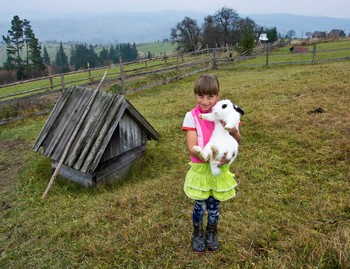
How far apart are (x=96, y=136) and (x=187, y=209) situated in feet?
7.66

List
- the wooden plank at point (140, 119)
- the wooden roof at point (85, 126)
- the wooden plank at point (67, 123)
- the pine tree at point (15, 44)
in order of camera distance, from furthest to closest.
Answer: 1. the pine tree at point (15, 44)
2. the wooden plank at point (67, 123)
3. the wooden plank at point (140, 119)
4. the wooden roof at point (85, 126)

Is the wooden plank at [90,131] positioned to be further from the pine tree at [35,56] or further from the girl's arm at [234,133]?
the pine tree at [35,56]

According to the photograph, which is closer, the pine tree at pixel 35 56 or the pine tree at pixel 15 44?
the pine tree at pixel 15 44

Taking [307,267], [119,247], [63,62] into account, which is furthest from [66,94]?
[63,62]

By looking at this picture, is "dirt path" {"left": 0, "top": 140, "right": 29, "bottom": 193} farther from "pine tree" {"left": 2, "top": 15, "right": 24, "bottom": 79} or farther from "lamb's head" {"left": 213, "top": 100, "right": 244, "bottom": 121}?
"pine tree" {"left": 2, "top": 15, "right": 24, "bottom": 79}

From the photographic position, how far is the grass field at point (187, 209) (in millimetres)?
2992

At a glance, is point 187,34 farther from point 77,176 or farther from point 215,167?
point 215,167

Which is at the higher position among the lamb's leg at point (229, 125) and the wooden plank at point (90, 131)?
the lamb's leg at point (229, 125)

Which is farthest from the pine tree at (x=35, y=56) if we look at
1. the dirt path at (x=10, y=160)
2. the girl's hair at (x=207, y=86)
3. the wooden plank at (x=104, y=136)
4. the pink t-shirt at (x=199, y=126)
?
the girl's hair at (x=207, y=86)

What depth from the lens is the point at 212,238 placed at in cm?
308

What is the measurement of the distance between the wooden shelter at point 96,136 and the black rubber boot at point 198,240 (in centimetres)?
254

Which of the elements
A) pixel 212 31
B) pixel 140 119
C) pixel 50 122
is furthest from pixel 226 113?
pixel 212 31

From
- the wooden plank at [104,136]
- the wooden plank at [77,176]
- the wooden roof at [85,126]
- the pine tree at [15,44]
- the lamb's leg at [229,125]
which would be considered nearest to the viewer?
the lamb's leg at [229,125]

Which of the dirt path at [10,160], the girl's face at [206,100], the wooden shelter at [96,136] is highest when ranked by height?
the girl's face at [206,100]
